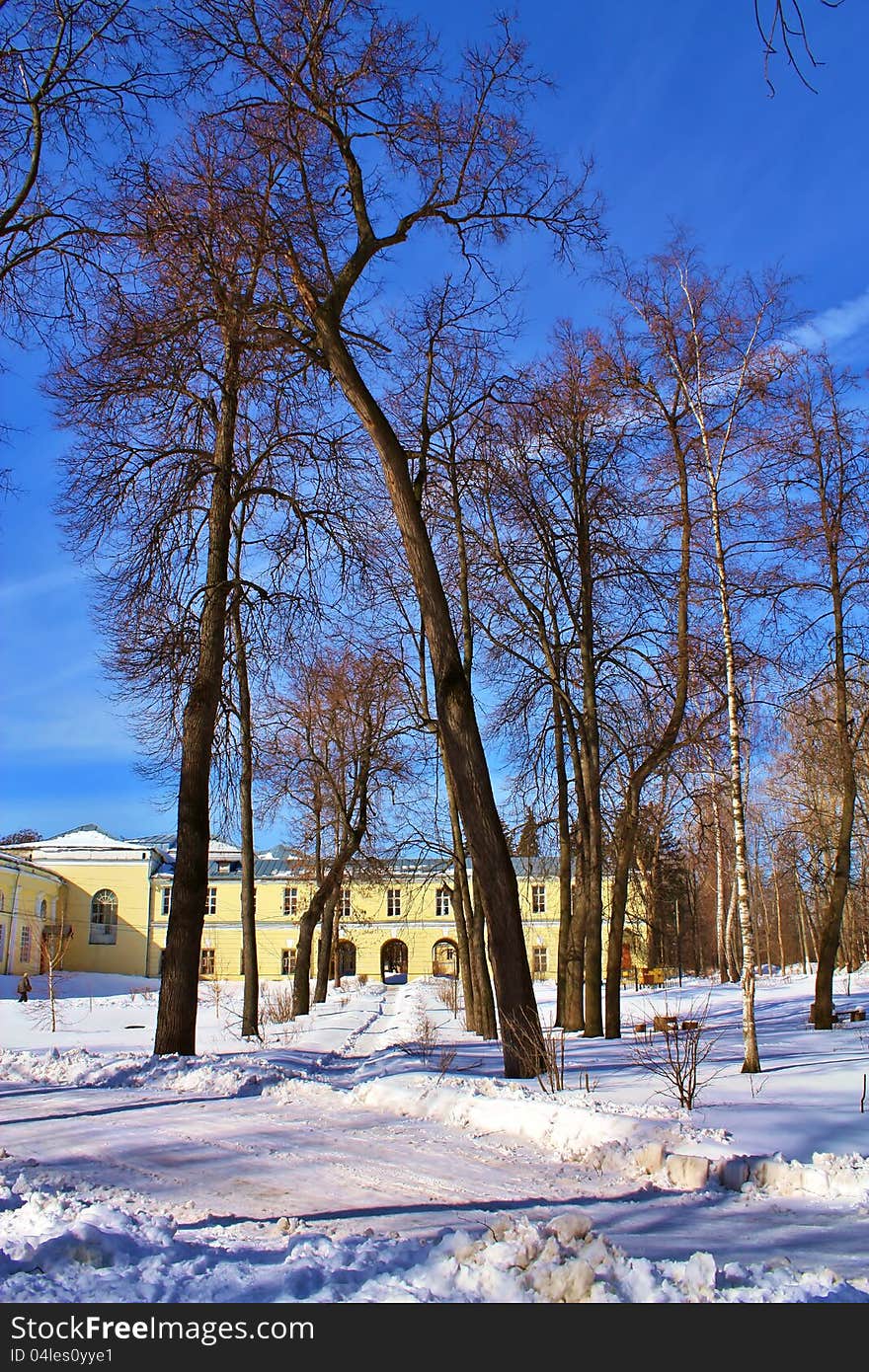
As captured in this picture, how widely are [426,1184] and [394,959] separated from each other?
2555 inches

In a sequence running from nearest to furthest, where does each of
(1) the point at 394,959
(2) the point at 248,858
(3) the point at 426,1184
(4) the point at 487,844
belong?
(3) the point at 426,1184 → (4) the point at 487,844 → (2) the point at 248,858 → (1) the point at 394,959

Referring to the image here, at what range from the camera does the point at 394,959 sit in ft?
224

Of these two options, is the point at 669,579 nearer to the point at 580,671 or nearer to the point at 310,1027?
the point at 580,671

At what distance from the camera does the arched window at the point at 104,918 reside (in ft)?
198

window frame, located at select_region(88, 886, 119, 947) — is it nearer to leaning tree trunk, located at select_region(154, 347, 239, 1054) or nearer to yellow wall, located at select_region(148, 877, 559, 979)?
yellow wall, located at select_region(148, 877, 559, 979)

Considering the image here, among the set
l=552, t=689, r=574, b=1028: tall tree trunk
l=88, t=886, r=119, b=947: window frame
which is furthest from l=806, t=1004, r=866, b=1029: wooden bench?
l=88, t=886, r=119, b=947: window frame

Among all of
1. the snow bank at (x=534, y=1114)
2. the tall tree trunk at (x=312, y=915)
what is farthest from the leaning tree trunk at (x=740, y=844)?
the tall tree trunk at (x=312, y=915)

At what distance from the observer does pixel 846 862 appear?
1766 cm

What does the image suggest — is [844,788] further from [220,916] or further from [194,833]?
[220,916]

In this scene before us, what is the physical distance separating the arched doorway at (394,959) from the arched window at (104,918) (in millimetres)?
17156

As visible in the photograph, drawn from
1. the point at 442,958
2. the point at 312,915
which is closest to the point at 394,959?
the point at 442,958

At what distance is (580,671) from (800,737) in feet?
15.2

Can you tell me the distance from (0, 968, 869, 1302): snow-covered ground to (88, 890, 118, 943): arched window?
51.6 meters
